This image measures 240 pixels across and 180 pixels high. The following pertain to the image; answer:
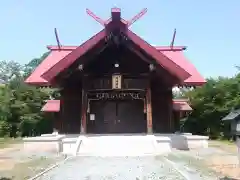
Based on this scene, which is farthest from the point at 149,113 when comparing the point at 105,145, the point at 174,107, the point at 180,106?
the point at 180,106

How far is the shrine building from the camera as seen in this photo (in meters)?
16.1

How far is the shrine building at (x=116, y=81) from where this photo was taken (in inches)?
634

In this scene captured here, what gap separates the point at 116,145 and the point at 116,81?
11.1 ft

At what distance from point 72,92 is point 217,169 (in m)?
10.3

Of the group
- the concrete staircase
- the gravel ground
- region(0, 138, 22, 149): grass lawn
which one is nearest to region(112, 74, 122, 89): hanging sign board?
the concrete staircase

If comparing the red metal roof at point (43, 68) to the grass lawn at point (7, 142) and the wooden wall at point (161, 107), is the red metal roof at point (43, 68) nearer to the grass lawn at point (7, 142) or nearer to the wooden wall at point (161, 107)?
the wooden wall at point (161, 107)

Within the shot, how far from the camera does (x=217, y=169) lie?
10.0 m

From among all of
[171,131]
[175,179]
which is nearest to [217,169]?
[175,179]

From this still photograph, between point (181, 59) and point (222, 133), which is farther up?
point (181, 59)

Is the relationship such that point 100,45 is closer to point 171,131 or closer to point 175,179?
point 171,131

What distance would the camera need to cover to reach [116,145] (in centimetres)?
1517

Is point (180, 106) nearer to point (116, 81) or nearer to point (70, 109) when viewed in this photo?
point (116, 81)

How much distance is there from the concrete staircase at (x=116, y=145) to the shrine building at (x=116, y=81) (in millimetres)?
857

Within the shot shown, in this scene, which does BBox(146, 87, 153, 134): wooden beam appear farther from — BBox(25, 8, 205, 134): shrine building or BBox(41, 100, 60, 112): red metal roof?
BBox(41, 100, 60, 112): red metal roof
